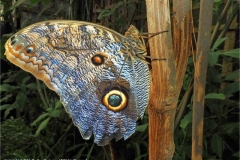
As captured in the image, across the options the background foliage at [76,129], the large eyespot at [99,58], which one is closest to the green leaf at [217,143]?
the background foliage at [76,129]

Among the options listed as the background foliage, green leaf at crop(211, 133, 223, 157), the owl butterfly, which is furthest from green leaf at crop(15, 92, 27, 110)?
the owl butterfly

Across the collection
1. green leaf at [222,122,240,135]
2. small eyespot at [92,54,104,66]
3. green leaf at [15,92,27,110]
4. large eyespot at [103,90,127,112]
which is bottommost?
green leaf at [222,122,240,135]

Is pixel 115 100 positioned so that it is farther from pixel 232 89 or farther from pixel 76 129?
pixel 76 129

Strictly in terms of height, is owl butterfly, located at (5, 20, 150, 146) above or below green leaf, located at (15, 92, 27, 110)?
above

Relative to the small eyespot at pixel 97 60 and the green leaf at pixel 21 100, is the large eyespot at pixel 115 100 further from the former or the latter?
the green leaf at pixel 21 100

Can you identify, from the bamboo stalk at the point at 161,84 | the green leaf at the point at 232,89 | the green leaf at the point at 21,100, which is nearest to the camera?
the bamboo stalk at the point at 161,84

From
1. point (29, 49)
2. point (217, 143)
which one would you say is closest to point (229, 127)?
point (217, 143)

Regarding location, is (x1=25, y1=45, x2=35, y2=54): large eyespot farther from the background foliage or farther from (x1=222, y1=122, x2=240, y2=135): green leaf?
(x1=222, y1=122, x2=240, y2=135): green leaf
